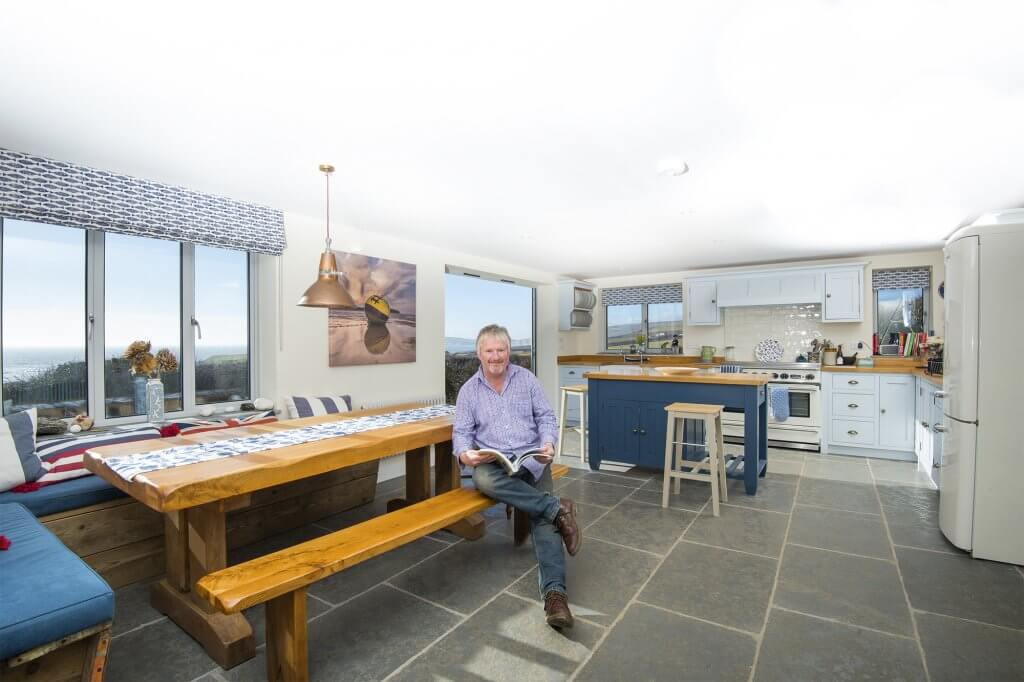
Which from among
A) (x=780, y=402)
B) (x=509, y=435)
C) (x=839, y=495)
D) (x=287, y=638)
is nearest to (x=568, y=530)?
(x=509, y=435)

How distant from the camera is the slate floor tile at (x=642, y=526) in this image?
315cm

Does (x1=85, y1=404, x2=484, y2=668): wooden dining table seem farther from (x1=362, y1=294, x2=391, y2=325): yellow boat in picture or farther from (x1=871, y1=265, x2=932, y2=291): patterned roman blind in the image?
(x1=871, y1=265, x2=932, y2=291): patterned roman blind

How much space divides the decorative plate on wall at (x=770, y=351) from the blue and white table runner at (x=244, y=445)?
4.99 meters

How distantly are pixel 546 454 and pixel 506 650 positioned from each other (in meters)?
0.94

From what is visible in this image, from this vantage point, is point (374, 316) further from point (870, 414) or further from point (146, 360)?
point (870, 414)

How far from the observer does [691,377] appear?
4.46m

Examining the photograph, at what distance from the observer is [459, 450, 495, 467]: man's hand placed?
2.64 m

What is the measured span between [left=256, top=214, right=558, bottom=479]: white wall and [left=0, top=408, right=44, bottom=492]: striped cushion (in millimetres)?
1503

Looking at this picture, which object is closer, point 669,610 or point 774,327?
point 669,610

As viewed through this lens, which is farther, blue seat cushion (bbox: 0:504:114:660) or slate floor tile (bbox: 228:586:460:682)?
slate floor tile (bbox: 228:586:460:682)

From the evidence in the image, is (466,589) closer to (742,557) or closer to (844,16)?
(742,557)

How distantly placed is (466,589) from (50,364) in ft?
9.52

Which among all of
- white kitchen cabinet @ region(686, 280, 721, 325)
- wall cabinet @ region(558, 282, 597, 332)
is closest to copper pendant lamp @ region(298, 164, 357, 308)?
wall cabinet @ region(558, 282, 597, 332)

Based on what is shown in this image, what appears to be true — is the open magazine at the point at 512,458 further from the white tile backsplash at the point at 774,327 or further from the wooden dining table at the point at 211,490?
the white tile backsplash at the point at 774,327
